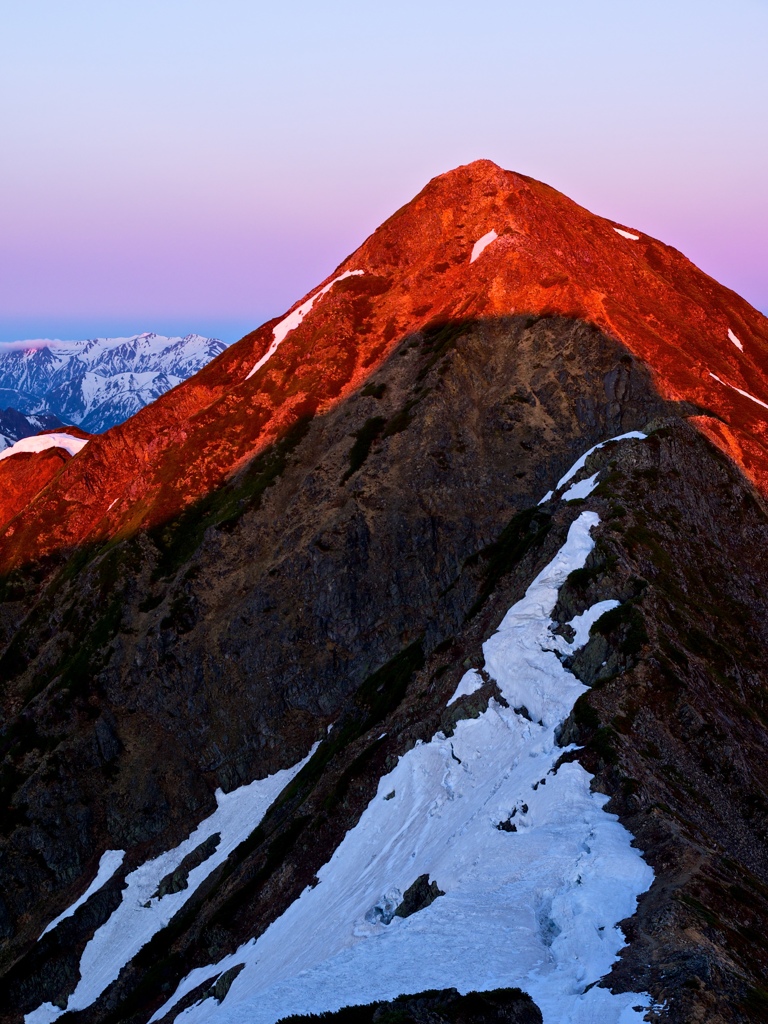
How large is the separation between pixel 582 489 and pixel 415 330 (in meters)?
58.3

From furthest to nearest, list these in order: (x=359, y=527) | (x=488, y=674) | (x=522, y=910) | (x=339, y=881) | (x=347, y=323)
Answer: (x=347, y=323) → (x=359, y=527) → (x=488, y=674) → (x=339, y=881) → (x=522, y=910)

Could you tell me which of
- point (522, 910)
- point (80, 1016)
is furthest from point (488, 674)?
point (80, 1016)

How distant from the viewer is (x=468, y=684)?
59.7 metres

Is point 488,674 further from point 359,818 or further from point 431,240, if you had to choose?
point 431,240

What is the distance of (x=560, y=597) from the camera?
5938 cm

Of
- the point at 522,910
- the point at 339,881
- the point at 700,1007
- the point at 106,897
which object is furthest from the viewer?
the point at 106,897

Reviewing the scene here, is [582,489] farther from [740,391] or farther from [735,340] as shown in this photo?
[735,340]

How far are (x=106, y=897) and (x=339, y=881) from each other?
49.3m

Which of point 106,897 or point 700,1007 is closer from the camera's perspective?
point 700,1007

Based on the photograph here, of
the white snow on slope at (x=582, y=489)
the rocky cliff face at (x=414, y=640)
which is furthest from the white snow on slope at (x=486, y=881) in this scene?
the white snow on slope at (x=582, y=489)

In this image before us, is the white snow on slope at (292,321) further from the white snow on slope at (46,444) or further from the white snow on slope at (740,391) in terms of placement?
the white snow on slope at (740,391)

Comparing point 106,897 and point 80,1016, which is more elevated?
point 106,897

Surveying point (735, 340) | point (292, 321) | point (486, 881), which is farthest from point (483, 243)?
point (486, 881)

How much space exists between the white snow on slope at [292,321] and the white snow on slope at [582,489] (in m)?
75.5
